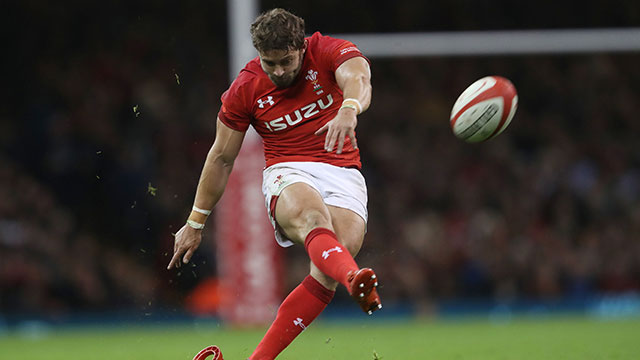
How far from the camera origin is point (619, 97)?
1489 centimetres

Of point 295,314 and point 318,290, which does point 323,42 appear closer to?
point 318,290

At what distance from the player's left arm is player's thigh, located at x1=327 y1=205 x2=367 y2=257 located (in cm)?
37

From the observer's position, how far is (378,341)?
8.36m

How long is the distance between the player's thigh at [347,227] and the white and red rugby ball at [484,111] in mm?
741

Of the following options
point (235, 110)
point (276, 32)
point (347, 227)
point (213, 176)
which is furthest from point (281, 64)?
point (347, 227)

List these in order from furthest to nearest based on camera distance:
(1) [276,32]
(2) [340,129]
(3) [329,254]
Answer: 1. (1) [276,32]
2. (3) [329,254]
3. (2) [340,129]

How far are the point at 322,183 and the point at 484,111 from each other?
0.91m

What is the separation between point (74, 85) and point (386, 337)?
6931 millimetres

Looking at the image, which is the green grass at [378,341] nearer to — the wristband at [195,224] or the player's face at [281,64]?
the wristband at [195,224]

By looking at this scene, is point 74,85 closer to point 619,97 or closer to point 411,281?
point 411,281

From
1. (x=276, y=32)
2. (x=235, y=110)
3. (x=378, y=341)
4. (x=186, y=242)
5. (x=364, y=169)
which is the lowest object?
(x=364, y=169)

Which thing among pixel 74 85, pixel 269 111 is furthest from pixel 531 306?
pixel 269 111

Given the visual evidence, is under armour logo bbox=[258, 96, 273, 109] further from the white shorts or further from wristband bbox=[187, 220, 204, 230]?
wristband bbox=[187, 220, 204, 230]

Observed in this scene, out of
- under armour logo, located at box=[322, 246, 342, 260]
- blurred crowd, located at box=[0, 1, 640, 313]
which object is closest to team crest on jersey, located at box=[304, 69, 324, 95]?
under armour logo, located at box=[322, 246, 342, 260]
